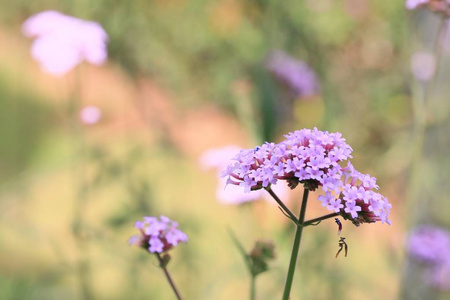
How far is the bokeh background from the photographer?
3.55 ft

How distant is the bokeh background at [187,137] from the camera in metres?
1.08

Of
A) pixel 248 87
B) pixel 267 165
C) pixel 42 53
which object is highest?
pixel 248 87

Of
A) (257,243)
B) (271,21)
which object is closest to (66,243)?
(271,21)

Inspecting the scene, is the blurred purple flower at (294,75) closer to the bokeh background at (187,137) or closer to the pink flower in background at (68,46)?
the bokeh background at (187,137)

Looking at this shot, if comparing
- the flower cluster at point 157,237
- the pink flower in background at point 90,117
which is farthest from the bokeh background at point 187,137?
the flower cluster at point 157,237

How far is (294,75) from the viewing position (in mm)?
1300

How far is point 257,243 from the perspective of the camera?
620mm

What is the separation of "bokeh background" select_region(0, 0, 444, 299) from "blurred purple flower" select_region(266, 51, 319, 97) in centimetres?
2

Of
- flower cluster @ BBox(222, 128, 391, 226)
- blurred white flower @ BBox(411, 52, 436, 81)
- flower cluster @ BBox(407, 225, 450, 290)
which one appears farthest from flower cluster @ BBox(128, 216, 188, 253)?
blurred white flower @ BBox(411, 52, 436, 81)

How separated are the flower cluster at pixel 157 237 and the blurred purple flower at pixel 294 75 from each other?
2.52 ft

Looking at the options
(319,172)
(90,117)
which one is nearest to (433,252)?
(90,117)

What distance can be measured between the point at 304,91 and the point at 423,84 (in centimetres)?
44

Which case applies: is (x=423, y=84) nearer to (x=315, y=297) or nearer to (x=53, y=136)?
(x=315, y=297)

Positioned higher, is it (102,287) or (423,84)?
(423,84)
